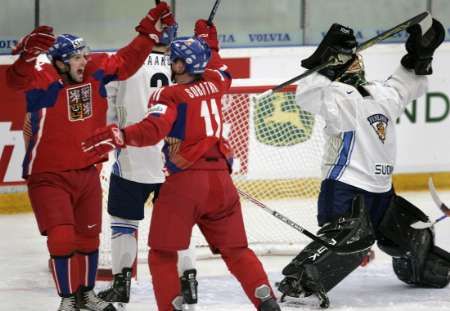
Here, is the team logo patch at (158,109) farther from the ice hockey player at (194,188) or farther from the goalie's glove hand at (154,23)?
the goalie's glove hand at (154,23)

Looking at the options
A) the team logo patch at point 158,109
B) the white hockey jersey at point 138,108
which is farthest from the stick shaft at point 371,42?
the team logo patch at point 158,109

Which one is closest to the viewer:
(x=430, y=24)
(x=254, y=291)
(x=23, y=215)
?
(x=254, y=291)

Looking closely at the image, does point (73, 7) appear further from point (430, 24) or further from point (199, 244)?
point (430, 24)

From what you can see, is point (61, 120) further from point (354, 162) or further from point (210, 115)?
point (354, 162)

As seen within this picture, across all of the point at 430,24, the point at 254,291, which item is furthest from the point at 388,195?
the point at 254,291

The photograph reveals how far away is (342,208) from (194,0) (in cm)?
269

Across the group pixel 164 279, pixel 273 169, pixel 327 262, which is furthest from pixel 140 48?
pixel 273 169

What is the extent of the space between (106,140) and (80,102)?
581mm

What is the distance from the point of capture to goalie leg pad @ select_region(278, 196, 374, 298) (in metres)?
6.19

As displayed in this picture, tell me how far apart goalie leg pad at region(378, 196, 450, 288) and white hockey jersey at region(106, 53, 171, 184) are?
1.10 metres

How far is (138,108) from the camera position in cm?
617

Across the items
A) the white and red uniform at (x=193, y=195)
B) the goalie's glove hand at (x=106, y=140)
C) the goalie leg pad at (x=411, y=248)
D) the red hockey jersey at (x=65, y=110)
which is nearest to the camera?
the goalie's glove hand at (x=106, y=140)

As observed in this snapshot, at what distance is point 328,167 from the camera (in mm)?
6398

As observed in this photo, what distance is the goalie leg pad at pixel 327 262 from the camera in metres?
6.19
